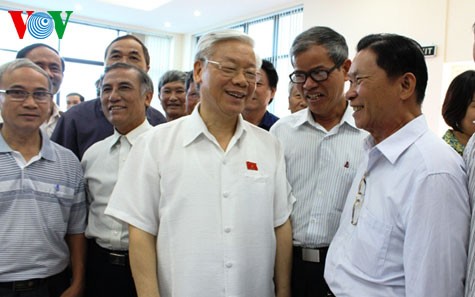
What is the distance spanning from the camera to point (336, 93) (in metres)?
1.87

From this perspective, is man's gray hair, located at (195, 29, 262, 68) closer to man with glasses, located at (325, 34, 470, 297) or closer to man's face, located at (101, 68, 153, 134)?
man with glasses, located at (325, 34, 470, 297)

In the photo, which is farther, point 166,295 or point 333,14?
point 333,14

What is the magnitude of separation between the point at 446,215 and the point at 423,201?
72 millimetres

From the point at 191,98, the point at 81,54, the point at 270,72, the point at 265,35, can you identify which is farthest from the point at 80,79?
the point at 270,72

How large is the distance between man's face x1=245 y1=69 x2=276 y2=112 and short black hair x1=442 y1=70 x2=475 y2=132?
4.00 feet

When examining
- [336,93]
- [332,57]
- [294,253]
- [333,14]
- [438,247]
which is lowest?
[294,253]

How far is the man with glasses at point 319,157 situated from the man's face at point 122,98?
2.80ft

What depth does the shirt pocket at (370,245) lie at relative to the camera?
4.45ft

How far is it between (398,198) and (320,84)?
68 centimetres

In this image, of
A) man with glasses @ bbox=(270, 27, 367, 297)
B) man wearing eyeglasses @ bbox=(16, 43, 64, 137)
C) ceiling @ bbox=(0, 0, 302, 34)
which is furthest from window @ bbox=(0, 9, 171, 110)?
man with glasses @ bbox=(270, 27, 367, 297)

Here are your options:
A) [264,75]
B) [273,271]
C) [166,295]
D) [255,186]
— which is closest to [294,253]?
[273,271]

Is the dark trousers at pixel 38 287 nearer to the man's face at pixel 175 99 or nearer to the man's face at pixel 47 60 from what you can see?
the man's face at pixel 47 60

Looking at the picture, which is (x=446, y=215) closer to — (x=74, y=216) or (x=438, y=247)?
(x=438, y=247)

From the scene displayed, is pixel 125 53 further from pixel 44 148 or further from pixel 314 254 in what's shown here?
pixel 314 254
